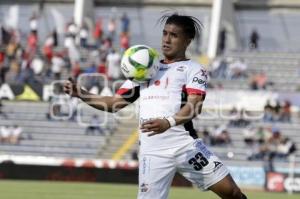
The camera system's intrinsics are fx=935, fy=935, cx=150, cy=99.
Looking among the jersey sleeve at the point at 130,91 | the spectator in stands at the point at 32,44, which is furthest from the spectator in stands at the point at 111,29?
the jersey sleeve at the point at 130,91

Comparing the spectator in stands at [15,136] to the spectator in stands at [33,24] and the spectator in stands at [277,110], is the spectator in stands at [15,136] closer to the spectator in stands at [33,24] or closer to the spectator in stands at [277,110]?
the spectator in stands at [33,24]

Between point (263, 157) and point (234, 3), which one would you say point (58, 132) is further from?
point (234, 3)

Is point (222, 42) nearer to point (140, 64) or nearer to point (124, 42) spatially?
point (124, 42)

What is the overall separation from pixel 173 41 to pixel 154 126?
0.95 meters

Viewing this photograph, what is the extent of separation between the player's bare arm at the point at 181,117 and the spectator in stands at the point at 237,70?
24409mm

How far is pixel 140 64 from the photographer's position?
8.43 m

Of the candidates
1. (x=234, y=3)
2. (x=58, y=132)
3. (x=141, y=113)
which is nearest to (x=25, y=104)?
(x=58, y=132)

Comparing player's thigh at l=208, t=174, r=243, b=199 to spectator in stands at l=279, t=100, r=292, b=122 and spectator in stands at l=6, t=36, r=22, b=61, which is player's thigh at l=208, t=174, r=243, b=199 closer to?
spectator in stands at l=279, t=100, r=292, b=122

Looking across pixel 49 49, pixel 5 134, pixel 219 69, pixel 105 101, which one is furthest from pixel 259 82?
pixel 105 101

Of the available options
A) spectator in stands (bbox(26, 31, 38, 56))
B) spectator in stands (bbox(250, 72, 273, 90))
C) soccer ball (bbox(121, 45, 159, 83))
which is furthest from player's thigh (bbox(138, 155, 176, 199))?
spectator in stands (bbox(26, 31, 38, 56))

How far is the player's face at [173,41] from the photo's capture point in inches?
335

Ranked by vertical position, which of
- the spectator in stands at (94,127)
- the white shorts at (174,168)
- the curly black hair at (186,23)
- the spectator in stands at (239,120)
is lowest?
the spectator in stands at (94,127)

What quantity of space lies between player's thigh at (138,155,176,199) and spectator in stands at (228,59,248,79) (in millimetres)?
24356

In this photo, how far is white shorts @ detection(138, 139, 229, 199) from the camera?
27.6 ft
